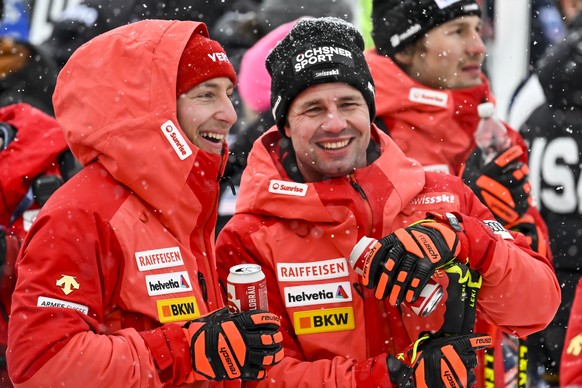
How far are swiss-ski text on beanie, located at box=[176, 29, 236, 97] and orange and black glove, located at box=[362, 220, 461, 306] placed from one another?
2.87 ft

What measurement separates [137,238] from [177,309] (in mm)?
279

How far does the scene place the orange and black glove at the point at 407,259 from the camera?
3998 millimetres

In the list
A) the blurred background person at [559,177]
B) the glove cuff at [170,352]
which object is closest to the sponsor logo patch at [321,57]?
the glove cuff at [170,352]

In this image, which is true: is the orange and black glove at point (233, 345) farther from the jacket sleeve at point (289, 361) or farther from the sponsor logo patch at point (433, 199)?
the sponsor logo patch at point (433, 199)

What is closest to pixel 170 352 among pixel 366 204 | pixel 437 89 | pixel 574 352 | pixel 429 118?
A: pixel 366 204

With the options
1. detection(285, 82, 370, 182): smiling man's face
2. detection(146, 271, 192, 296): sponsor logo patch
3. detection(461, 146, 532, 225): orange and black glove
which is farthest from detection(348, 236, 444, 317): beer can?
detection(461, 146, 532, 225): orange and black glove

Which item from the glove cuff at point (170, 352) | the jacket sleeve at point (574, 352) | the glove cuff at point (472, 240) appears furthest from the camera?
the jacket sleeve at point (574, 352)

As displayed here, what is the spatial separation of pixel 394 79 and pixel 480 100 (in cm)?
43

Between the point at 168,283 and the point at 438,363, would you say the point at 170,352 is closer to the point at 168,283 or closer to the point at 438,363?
the point at 168,283

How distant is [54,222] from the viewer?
395cm

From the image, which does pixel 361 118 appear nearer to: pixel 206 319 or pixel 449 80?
pixel 206 319

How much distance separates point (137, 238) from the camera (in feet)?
13.4

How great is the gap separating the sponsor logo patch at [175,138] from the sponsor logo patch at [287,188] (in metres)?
0.46

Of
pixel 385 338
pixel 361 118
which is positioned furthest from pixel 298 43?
pixel 385 338
